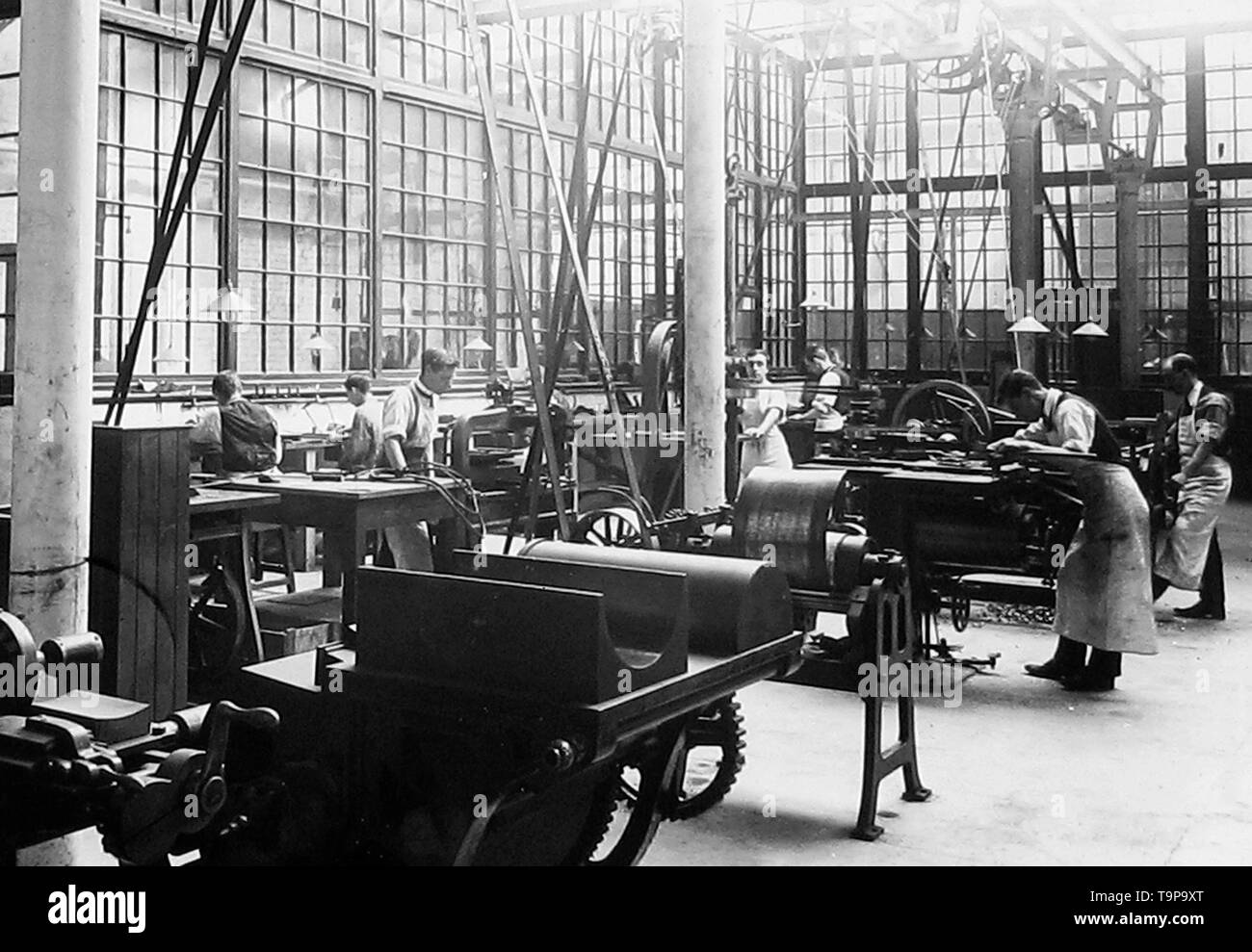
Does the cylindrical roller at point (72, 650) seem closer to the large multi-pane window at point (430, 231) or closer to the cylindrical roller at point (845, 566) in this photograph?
the cylindrical roller at point (845, 566)

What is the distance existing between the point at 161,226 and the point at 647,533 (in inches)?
60.8

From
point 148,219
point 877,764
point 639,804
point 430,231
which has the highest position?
point 430,231

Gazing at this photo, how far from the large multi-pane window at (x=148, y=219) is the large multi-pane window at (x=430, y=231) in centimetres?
161

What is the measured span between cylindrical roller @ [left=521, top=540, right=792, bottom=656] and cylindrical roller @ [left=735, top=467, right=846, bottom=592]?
39.8 inches

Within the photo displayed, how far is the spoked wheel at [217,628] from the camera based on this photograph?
5.19 m

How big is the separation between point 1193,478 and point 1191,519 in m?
0.19

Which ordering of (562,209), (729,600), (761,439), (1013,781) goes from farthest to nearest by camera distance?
(761,439) < (1013,781) < (562,209) < (729,600)

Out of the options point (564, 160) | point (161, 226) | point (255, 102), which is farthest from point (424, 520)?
point (564, 160)

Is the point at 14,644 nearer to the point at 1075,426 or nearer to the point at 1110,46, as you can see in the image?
the point at 1075,426

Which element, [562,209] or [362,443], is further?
[362,443]

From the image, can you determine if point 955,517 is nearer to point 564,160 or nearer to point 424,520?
point 424,520

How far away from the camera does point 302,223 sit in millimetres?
8875

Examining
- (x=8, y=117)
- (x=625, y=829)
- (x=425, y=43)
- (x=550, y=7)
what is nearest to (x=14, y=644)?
(x=625, y=829)
